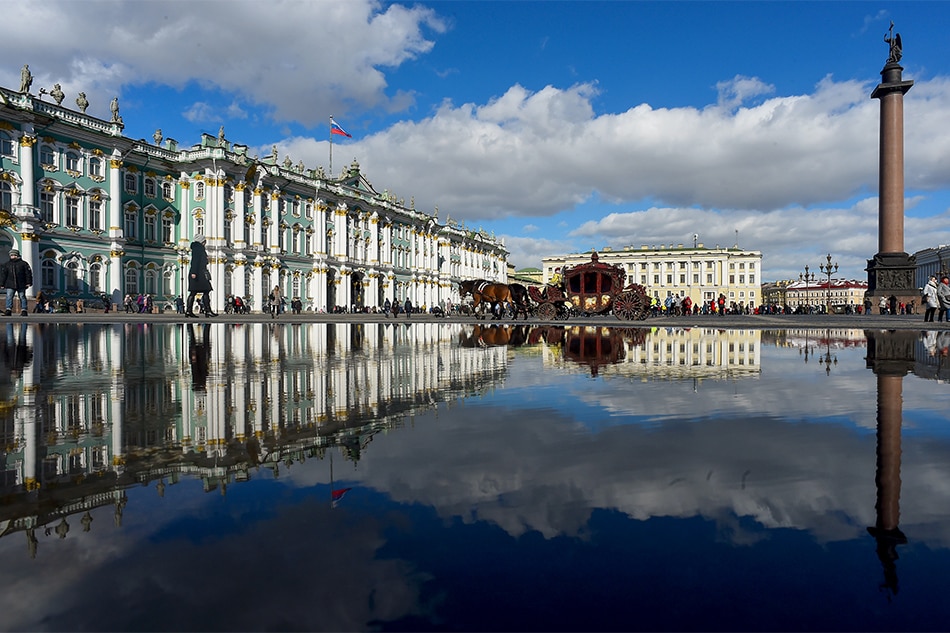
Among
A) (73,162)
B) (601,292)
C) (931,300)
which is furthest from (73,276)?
(931,300)

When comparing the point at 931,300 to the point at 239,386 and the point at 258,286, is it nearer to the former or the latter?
the point at 239,386

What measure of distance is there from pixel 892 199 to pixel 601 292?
68.0ft

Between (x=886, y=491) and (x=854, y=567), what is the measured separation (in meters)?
1.05

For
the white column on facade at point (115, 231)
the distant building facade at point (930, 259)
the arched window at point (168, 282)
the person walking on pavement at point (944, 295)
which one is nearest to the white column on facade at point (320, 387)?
the person walking on pavement at point (944, 295)

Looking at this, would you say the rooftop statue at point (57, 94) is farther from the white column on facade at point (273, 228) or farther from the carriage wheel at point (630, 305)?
the carriage wheel at point (630, 305)

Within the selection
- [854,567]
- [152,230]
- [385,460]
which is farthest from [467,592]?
[152,230]

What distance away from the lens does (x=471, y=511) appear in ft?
8.36

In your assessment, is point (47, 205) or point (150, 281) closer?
point (47, 205)

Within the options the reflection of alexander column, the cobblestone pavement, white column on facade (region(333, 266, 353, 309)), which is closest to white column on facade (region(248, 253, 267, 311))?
white column on facade (region(333, 266, 353, 309))

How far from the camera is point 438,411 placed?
196 inches

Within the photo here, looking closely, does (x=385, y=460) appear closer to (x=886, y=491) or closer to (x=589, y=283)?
(x=886, y=491)

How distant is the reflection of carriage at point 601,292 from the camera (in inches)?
1089

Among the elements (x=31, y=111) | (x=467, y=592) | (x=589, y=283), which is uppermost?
(x=31, y=111)

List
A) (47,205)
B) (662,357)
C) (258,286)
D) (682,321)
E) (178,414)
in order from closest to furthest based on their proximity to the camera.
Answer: (178,414), (662,357), (682,321), (47,205), (258,286)
